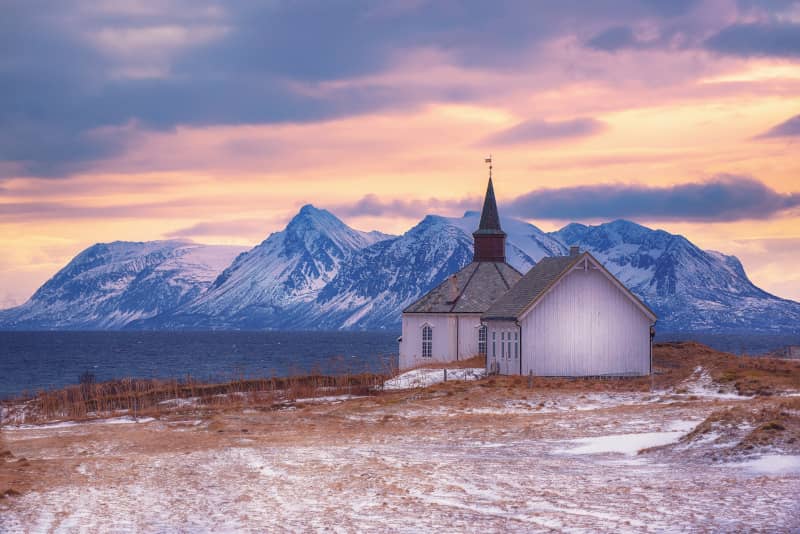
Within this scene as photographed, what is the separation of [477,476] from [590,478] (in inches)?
106

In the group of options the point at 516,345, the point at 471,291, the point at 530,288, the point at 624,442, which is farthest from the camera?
the point at 471,291

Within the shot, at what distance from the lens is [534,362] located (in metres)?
58.0

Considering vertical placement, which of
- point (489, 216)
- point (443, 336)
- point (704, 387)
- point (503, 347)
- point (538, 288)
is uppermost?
point (489, 216)

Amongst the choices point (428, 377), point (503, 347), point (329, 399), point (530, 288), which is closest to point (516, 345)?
point (503, 347)

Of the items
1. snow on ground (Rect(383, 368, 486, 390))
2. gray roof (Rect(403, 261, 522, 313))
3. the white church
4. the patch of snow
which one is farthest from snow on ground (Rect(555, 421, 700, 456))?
gray roof (Rect(403, 261, 522, 313))

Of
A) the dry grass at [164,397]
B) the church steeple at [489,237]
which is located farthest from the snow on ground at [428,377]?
the church steeple at [489,237]

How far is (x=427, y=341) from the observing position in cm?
7175

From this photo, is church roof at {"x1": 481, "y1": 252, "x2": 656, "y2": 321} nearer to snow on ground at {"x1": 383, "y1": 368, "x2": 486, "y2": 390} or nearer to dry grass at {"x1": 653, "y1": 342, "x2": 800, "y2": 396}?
snow on ground at {"x1": 383, "y1": 368, "x2": 486, "y2": 390}

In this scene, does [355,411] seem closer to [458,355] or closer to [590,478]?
[590,478]

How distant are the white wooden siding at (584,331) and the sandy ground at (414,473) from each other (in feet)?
45.1

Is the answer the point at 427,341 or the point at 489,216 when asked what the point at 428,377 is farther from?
the point at 489,216

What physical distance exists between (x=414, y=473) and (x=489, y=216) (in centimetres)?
5502

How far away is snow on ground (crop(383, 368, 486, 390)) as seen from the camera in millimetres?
57719

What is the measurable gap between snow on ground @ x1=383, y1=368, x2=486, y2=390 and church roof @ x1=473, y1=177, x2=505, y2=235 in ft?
59.5
